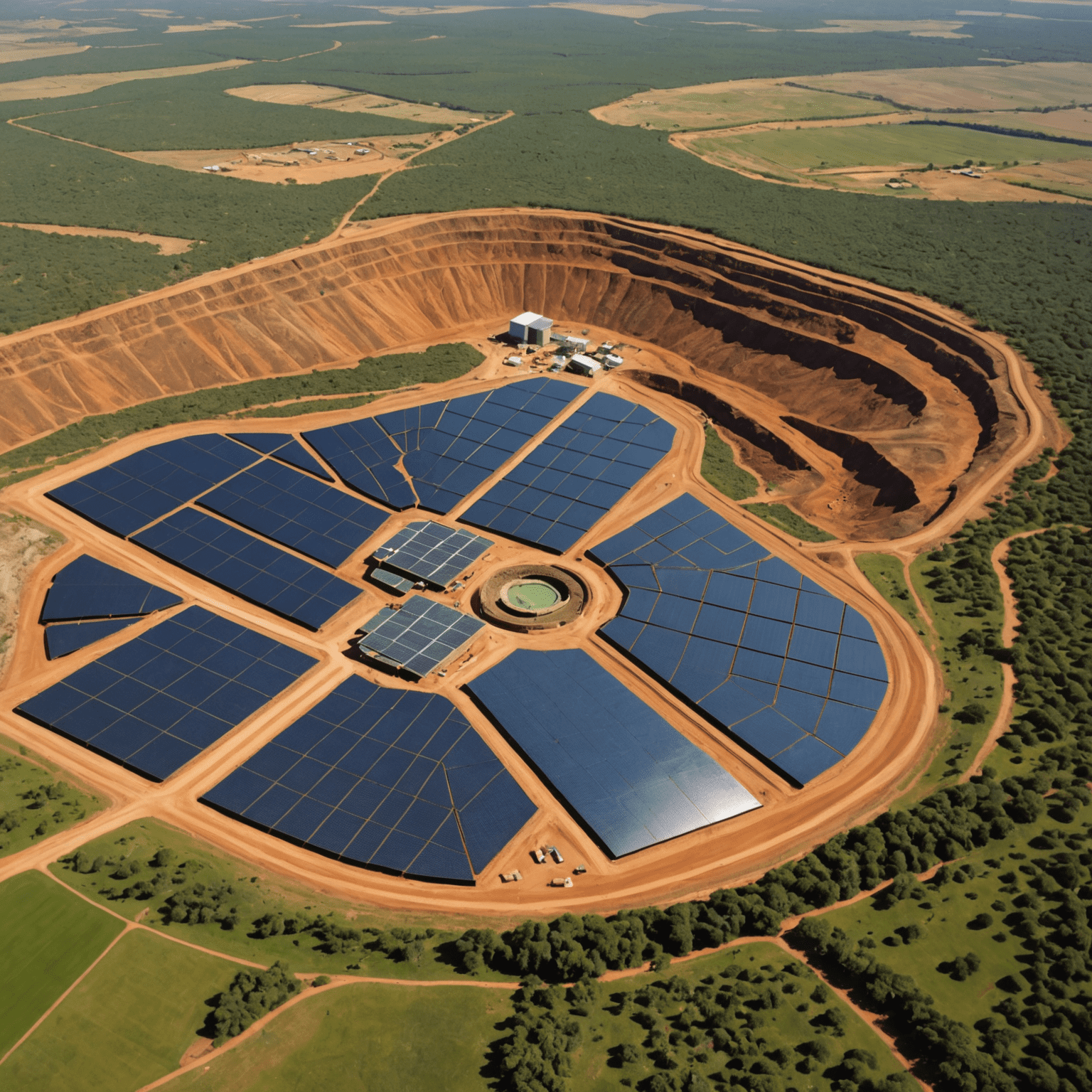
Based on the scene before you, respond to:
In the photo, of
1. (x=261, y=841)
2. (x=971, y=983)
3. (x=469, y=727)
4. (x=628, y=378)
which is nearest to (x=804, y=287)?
(x=628, y=378)

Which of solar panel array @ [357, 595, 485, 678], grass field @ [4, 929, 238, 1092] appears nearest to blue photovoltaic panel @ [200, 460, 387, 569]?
solar panel array @ [357, 595, 485, 678]

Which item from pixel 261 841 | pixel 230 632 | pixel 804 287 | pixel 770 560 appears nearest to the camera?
pixel 261 841

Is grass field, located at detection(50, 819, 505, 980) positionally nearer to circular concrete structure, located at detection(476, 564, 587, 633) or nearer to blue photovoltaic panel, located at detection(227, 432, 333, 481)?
circular concrete structure, located at detection(476, 564, 587, 633)

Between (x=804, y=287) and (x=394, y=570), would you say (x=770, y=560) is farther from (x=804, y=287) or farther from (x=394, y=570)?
(x=804, y=287)

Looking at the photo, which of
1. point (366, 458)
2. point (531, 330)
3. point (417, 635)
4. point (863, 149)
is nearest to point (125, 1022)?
point (417, 635)

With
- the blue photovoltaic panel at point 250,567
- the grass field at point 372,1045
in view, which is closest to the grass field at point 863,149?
the blue photovoltaic panel at point 250,567
